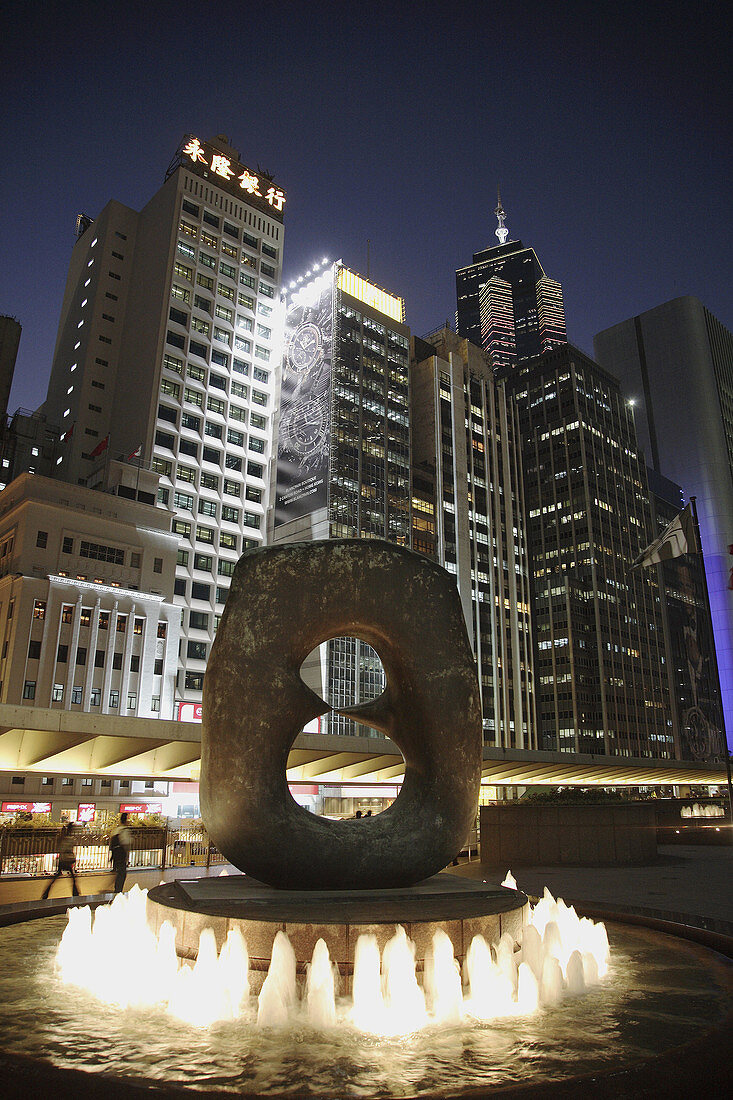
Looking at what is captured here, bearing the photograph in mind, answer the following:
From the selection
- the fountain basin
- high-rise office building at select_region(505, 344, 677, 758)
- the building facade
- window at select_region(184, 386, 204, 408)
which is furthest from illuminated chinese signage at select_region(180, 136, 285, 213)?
the fountain basin

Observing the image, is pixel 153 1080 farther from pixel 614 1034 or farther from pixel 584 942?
pixel 584 942

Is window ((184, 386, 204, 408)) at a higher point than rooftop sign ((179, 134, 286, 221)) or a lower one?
lower

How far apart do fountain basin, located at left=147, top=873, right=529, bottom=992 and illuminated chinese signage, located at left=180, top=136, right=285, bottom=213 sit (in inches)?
3531

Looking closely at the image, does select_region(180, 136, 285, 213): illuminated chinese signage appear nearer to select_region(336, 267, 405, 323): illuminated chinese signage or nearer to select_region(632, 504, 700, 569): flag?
select_region(336, 267, 405, 323): illuminated chinese signage

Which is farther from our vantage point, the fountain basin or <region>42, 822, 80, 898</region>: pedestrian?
<region>42, 822, 80, 898</region>: pedestrian

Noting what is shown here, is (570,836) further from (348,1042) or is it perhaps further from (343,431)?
(343,431)

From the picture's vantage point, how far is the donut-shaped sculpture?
935 cm

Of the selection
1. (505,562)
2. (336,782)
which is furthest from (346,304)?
(336,782)

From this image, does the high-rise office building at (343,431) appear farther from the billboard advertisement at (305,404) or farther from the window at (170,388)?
the window at (170,388)

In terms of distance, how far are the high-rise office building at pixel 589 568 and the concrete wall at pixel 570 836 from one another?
89088 mm

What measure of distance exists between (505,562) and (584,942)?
96.7 metres

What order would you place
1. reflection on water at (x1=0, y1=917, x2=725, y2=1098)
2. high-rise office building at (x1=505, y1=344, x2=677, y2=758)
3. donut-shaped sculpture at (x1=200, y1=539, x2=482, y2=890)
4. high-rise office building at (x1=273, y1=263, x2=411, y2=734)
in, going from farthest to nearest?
high-rise office building at (x1=505, y1=344, x2=677, y2=758) → high-rise office building at (x1=273, y1=263, x2=411, y2=734) → donut-shaped sculpture at (x1=200, y1=539, x2=482, y2=890) → reflection on water at (x1=0, y1=917, x2=725, y2=1098)

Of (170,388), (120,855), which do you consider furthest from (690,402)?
(120,855)

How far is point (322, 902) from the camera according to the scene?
858 centimetres
